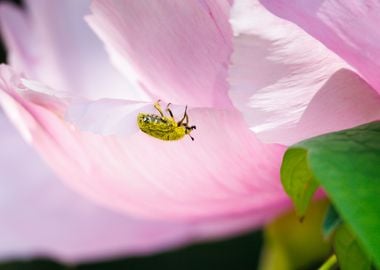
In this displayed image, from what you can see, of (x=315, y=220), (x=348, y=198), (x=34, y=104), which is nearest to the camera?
(x=348, y=198)

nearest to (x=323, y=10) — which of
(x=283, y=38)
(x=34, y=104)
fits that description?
(x=283, y=38)

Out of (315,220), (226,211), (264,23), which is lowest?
(315,220)

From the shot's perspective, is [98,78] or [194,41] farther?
[98,78]

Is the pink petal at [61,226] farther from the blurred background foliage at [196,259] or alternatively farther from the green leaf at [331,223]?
the green leaf at [331,223]

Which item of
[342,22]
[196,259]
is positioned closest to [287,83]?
[342,22]

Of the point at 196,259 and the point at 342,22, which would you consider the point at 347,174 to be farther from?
the point at 196,259

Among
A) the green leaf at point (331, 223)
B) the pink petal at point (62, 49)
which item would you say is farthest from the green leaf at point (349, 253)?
the pink petal at point (62, 49)

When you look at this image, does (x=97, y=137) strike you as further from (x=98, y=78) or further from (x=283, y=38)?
(x=98, y=78)
